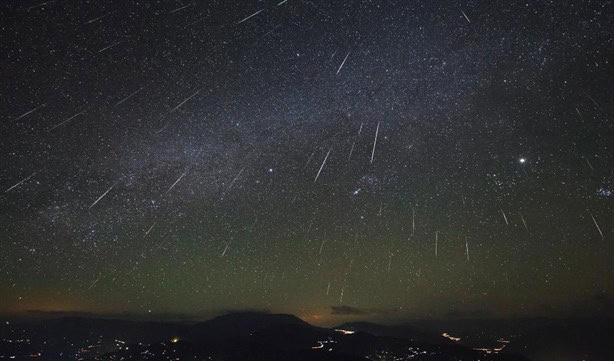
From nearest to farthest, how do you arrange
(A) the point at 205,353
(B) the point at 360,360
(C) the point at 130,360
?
(B) the point at 360,360, (C) the point at 130,360, (A) the point at 205,353

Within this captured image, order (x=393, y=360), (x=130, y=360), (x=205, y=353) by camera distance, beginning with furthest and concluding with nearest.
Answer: (x=393, y=360), (x=205, y=353), (x=130, y=360)

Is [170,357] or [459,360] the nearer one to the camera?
[170,357]

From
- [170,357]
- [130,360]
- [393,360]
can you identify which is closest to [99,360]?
[130,360]

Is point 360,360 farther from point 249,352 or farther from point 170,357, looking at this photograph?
point 170,357

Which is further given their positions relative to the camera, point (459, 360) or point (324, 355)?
point (459, 360)

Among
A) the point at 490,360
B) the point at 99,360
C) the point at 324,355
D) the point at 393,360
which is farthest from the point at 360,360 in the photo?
the point at 99,360

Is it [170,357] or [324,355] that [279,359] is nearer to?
[324,355]

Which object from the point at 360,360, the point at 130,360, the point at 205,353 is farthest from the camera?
the point at 205,353

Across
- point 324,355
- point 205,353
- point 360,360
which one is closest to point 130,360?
point 205,353

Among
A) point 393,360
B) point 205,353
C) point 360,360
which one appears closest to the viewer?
point 360,360
